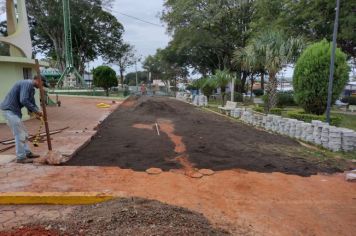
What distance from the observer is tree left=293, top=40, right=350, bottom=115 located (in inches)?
456

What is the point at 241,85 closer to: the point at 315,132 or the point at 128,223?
the point at 315,132

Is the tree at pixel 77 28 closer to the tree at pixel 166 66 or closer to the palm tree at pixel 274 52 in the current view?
the tree at pixel 166 66

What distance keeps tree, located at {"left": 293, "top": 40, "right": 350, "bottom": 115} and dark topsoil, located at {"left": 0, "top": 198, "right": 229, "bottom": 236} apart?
31.3 feet

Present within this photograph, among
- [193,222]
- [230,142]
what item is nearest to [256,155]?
[230,142]

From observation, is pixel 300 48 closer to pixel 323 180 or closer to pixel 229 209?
pixel 323 180

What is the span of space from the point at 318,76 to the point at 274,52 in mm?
3292

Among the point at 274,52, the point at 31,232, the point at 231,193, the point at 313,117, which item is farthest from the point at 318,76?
the point at 31,232

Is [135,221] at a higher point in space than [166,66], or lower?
lower

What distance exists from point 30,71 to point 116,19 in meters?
33.5

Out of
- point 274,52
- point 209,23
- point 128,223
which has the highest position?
point 209,23

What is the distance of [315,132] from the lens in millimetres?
9031

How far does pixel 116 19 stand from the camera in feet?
146

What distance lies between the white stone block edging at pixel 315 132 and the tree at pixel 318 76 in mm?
1721

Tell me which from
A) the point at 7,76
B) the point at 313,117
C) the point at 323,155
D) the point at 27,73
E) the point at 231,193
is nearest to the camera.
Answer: the point at 231,193
